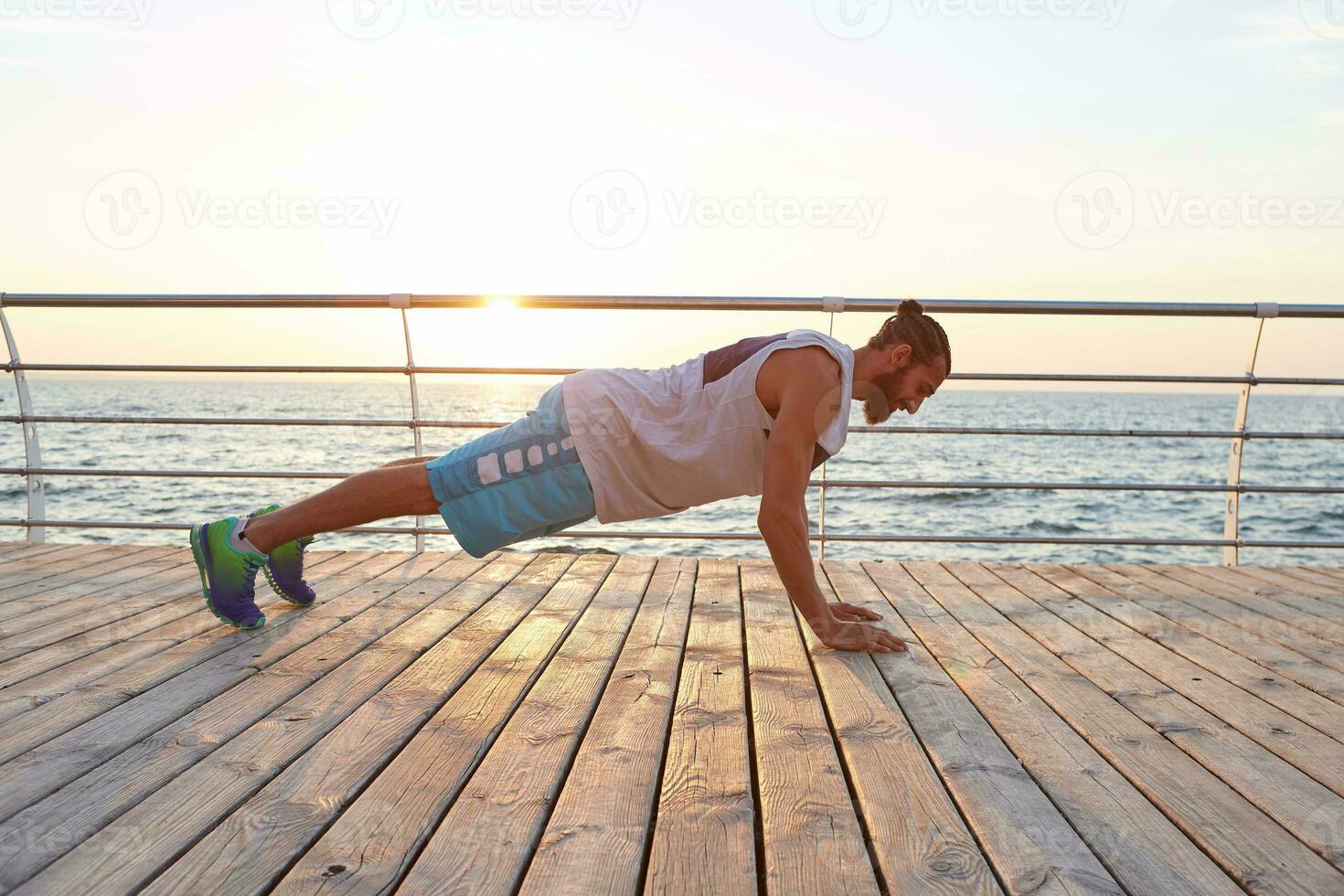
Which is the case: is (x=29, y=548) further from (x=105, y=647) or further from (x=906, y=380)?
(x=906, y=380)

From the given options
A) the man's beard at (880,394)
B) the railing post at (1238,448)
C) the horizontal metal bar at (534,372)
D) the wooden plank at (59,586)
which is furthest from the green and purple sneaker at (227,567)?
A: the railing post at (1238,448)

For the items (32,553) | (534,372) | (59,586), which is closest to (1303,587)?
(534,372)

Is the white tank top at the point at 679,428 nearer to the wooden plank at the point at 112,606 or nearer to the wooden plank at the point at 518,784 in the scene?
the wooden plank at the point at 518,784

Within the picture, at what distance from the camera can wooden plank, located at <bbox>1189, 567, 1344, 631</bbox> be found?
238 centimetres

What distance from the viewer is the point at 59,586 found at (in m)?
2.55

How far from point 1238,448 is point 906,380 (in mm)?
1955

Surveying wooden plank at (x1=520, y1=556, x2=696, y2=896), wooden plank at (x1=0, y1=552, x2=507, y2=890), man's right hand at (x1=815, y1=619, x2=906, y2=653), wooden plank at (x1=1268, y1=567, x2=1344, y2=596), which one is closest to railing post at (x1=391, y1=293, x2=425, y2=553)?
wooden plank at (x1=0, y1=552, x2=507, y2=890)

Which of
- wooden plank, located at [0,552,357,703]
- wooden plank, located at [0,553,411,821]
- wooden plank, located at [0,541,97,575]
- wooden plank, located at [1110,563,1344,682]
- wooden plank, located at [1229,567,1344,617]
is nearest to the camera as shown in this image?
wooden plank, located at [0,553,411,821]

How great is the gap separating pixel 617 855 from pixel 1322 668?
178 centimetres

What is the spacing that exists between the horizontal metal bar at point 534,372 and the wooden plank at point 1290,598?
671 mm

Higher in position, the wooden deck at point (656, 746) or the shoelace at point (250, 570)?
the shoelace at point (250, 570)

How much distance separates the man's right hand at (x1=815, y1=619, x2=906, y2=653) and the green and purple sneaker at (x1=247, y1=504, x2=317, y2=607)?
129 centimetres

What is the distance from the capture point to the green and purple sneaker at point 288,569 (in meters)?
2.25

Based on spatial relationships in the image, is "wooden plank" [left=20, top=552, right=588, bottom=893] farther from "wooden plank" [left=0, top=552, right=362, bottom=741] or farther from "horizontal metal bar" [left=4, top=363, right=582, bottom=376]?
"horizontal metal bar" [left=4, top=363, right=582, bottom=376]
